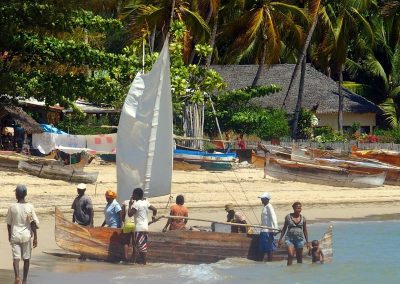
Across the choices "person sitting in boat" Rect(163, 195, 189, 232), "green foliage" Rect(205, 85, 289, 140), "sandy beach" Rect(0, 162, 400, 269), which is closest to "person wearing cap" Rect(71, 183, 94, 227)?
"person sitting in boat" Rect(163, 195, 189, 232)

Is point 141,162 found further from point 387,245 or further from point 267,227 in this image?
point 387,245

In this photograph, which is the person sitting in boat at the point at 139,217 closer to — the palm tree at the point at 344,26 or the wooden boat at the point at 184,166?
the wooden boat at the point at 184,166

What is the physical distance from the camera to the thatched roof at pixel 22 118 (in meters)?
33.0

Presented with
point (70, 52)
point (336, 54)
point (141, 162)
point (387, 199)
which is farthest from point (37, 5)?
point (336, 54)

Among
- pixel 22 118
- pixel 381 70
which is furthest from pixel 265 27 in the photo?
pixel 22 118

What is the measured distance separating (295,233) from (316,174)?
14252mm

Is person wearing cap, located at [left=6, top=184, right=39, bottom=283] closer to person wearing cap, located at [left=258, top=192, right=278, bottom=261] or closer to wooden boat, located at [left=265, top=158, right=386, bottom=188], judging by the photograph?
person wearing cap, located at [left=258, top=192, right=278, bottom=261]

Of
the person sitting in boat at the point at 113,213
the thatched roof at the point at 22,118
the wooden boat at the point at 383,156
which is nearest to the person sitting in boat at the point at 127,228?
the person sitting in boat at the point at 113,213

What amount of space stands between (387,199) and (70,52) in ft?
36.3

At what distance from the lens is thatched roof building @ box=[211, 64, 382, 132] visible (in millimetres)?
47062

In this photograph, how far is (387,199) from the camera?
2997 centimetres

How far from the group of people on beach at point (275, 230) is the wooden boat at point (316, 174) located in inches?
544

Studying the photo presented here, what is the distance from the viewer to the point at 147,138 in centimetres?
1814

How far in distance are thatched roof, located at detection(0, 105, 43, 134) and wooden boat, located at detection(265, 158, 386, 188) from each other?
7.91 m
